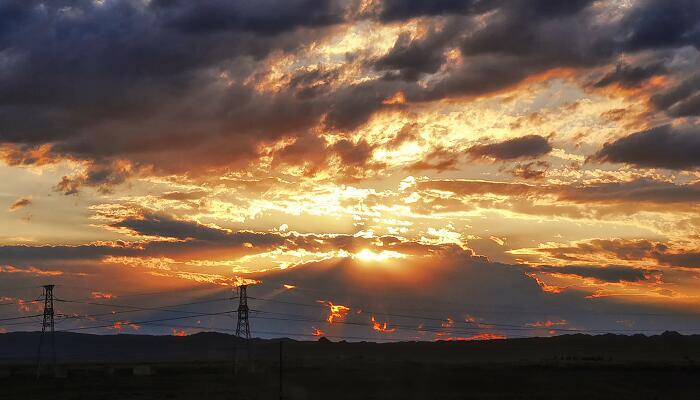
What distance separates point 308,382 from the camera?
134 metres

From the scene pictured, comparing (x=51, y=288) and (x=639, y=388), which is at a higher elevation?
(x=51, y=288)

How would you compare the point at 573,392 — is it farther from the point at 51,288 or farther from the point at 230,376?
the point at 51,288

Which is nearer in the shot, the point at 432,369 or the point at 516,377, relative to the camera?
the point at 516,377

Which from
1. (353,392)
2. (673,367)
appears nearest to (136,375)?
(353,392)

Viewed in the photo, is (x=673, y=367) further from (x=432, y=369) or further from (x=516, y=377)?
(x=432, y=369)

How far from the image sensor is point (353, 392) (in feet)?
391

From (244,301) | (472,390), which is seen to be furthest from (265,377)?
(472,390)

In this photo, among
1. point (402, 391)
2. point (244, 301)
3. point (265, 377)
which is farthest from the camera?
point (265, 377)

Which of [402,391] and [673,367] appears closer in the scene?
[402,391]

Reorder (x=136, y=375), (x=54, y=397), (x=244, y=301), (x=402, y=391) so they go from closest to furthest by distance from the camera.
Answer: (x=54, y=397)
(x=402, y=391)
(x=244, y=301)
(x=136, y=375)

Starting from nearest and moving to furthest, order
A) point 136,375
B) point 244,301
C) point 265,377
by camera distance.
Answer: point 244,301 < point 265,377 < point 136,375

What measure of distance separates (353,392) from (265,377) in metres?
29.5

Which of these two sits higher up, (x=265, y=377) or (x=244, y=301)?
(x=244, y=301)

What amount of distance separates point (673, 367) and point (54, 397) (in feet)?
347
